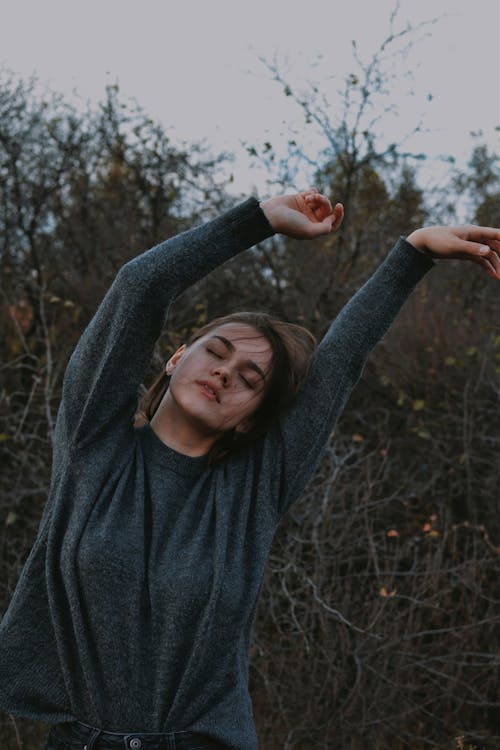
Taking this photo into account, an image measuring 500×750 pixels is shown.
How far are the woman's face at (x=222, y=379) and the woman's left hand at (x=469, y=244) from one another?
1.41 feet

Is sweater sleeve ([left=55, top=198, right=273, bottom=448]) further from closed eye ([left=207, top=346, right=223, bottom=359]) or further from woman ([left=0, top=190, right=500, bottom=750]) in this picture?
closed eye ([left=207, top=346, right=223, bottom=359])

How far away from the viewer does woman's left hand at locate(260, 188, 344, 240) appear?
1859mm

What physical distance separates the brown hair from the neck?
3cm

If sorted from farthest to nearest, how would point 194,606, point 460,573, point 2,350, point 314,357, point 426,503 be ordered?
point 2,350 → point 426,503 → point 460,573 → point 314,357 → point 194,606

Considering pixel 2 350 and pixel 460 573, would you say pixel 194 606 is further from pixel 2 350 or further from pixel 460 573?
pixel 2 350

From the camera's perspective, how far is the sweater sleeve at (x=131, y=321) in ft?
5.77

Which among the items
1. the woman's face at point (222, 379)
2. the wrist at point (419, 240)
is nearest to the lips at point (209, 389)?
the woman's face at point (222, 379)

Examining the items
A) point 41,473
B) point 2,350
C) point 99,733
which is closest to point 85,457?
point 99,733

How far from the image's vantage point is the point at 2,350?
6242 mm

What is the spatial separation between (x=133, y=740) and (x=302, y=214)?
1.10 metres

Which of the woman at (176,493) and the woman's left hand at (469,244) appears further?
the woman's left hand at (469,244)

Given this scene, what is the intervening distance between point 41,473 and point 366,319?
357cm

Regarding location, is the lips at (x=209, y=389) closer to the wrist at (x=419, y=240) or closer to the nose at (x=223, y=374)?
the nose at (x=223, y=374)

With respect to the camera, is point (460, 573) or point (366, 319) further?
point (460, 573)
